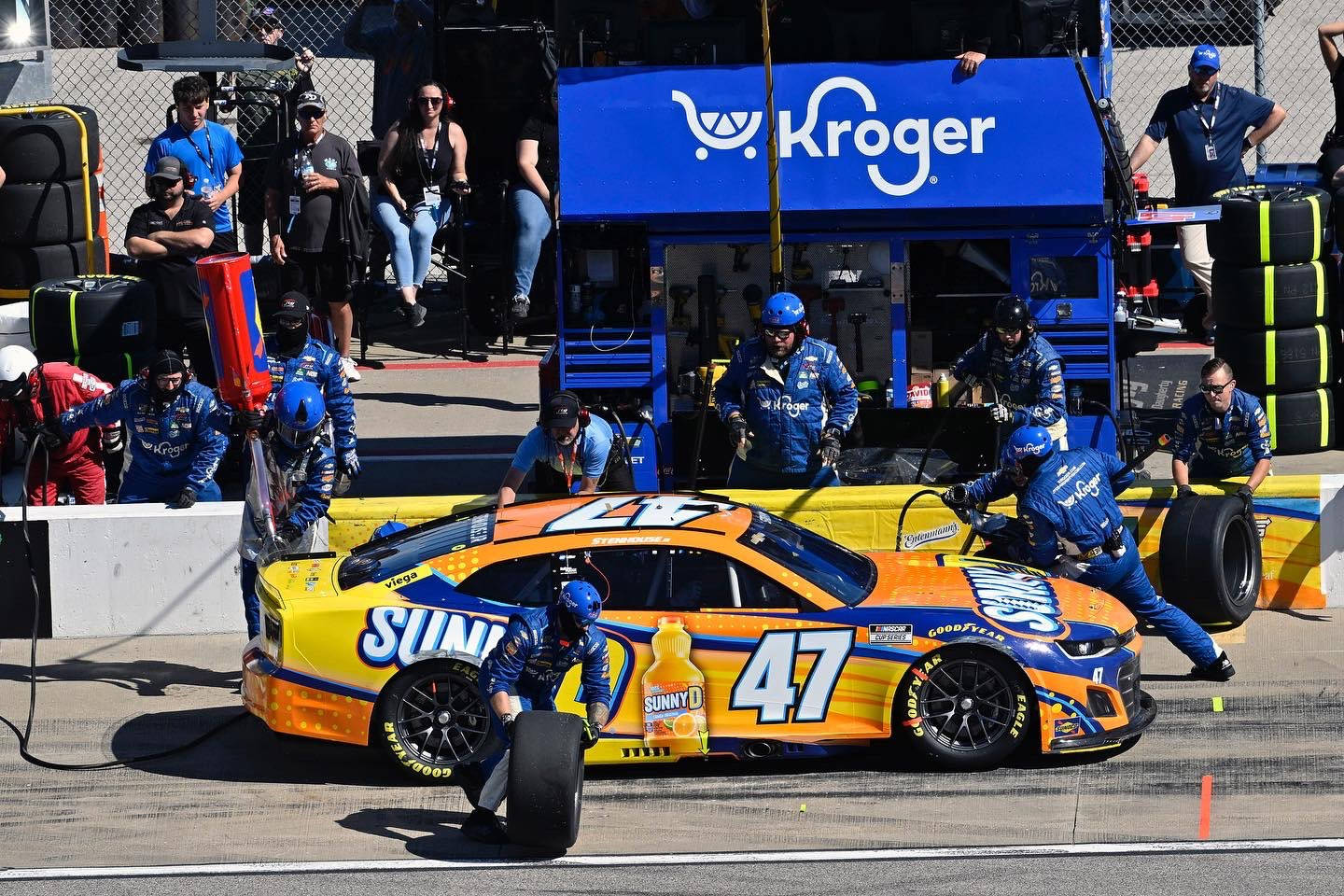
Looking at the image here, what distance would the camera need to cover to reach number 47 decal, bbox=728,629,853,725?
9164 mm

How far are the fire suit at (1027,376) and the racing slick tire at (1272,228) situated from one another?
2.60 meters

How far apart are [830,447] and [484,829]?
4163 mm

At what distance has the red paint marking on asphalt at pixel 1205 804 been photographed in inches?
336

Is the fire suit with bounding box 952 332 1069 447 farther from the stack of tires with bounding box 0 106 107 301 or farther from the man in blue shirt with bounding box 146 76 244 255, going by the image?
the stack of tires with bounding box 0 106 107 301

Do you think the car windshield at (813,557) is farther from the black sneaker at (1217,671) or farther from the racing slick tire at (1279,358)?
the racing slick tire at (1279,358)

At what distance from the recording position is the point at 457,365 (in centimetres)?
1772

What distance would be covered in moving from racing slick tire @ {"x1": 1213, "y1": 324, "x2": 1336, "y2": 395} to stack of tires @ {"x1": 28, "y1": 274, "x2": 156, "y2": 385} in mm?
7872

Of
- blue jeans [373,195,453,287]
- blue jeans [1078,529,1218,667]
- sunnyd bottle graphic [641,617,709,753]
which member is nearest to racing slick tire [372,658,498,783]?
sunnyd bottle graphic [641,617,709,753]

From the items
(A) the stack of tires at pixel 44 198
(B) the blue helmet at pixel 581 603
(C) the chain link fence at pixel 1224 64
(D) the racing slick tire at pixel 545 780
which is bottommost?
(D) the racing slick tire at pixel 545 780

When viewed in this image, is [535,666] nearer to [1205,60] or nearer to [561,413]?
[561,413]

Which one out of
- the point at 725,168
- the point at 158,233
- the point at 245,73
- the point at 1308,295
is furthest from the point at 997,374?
the point at 245,73

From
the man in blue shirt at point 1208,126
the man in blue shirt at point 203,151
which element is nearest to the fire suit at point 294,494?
the man in blue shirt at point 203,151

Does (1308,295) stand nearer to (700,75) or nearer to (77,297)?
(700,75)

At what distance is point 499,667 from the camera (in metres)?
8.70
